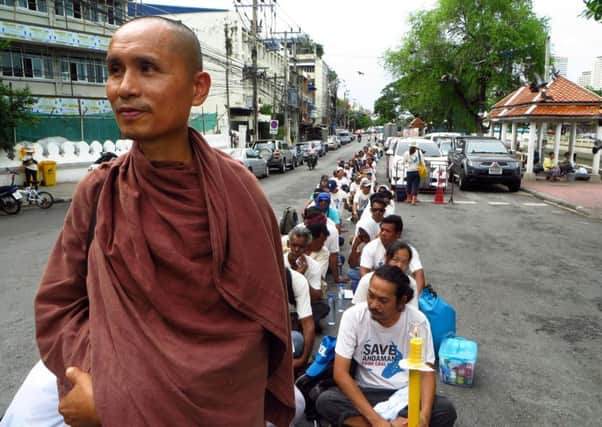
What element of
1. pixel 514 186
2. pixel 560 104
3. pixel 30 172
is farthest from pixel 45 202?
pixel 560 104

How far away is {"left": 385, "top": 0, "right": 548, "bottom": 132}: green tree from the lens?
28516 millimetres

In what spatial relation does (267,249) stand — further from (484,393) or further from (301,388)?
(484,393)

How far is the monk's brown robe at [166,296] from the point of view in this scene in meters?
1.16

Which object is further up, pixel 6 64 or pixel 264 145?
pixel 6 64

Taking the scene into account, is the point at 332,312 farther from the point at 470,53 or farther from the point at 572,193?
the point at 470,53

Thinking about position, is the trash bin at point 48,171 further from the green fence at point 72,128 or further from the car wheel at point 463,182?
the car wheel at point 463,182

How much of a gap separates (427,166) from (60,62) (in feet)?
71.3

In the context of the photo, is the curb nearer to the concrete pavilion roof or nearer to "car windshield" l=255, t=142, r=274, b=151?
the concrete pavilion roof

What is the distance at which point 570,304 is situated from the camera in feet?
19.5

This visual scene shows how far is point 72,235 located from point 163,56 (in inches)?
20.5

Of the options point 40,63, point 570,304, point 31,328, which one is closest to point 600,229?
point 570,304

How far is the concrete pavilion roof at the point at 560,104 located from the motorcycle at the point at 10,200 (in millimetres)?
18036

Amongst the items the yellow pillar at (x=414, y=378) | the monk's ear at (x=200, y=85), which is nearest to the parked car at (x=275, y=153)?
→ the yellow pillar at (x=414, y=378)

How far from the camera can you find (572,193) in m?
16.4
